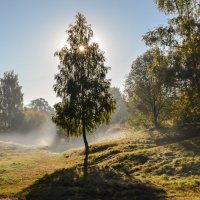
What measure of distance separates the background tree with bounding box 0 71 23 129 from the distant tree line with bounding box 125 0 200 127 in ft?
241

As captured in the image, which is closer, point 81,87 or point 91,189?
point 91,189

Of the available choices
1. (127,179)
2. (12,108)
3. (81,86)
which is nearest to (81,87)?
(81,86)

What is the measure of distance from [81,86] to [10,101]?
10703cm

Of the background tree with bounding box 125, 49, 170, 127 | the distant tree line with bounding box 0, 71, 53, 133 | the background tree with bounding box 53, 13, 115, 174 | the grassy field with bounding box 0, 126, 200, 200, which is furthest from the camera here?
the distant tree line with bounding box 0, 71, 53, 133

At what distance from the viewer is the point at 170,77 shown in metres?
52.1

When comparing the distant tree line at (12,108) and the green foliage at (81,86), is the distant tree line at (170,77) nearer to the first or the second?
the green foliage at (81,86)

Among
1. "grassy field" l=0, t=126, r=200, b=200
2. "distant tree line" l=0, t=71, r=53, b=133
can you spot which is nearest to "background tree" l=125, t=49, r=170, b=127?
"grassy field" l=0, t=126, r=200, b=200

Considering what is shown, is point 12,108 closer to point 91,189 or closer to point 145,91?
point 145,91

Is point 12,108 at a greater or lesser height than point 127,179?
greater

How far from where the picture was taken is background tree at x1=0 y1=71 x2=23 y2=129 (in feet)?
450

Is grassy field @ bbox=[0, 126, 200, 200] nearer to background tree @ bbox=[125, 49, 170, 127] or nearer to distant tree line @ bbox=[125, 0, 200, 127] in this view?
distant tree line @ bbox=[125, 0, 200, 127]

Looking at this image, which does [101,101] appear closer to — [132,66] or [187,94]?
[187,94]

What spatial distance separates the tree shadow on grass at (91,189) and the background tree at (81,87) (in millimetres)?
8249

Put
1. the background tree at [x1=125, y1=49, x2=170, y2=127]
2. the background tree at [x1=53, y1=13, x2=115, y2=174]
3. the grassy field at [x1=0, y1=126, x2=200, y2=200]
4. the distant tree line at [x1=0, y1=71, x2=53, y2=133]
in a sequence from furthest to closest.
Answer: the distant tree line at [x1=0, y1=71, x2=53, y2=133]
the background tree at [x1=125, y1=49, x2=170, y2=127]
the background tree at [x1=53, y1=13, x2=115, y2=174]
the grassy field at [x1=0, y1=126, x2=200, y2=200]
